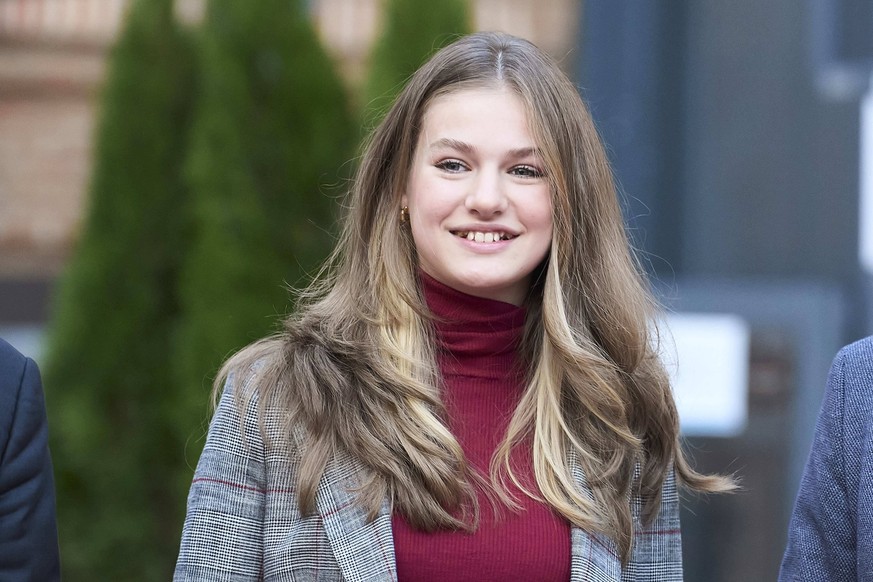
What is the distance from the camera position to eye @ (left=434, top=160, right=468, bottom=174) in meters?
2.30

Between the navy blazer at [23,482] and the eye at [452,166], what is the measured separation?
0.78m

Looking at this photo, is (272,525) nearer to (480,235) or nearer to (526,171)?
(480,235)

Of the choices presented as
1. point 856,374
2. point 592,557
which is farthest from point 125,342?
point 856,374

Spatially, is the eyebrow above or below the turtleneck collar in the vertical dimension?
above

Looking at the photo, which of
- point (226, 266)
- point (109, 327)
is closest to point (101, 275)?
point (109, 327)

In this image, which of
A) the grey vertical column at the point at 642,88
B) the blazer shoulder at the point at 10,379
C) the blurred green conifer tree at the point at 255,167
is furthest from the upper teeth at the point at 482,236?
the grey vertical column at the point at 642,88

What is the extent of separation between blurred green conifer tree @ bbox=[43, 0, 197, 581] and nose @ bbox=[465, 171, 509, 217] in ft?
8.45

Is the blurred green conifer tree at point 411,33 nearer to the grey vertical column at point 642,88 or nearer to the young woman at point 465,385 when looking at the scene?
the grey vertical column at point 642,88

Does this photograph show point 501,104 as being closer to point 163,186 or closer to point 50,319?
point 163,186

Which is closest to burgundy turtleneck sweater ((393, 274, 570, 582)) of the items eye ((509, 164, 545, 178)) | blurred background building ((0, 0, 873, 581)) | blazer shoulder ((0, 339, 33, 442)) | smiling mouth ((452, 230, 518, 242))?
smiling mouth ((452, 230, 518, 242))

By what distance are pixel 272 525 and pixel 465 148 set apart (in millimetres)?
722

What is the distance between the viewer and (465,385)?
2.41m

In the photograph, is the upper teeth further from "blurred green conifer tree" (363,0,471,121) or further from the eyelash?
"blurred green conifer tree" (363,0,471,121)

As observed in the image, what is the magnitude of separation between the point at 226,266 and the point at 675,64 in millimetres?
1707
